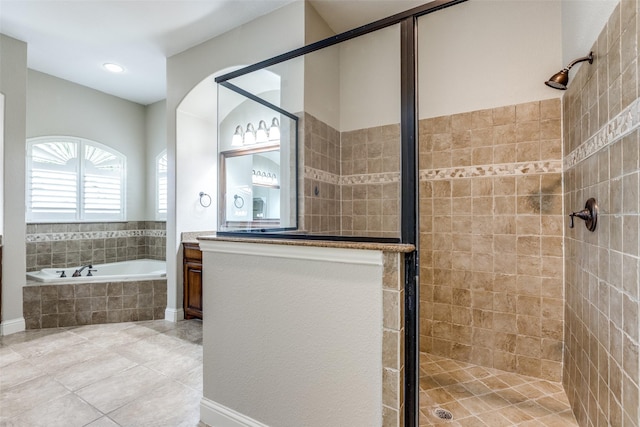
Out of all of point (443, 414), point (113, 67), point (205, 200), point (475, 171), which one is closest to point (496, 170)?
point (475, 171)

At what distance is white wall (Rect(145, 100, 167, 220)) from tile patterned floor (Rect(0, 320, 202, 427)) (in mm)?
2130

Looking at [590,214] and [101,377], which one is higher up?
[590,214]

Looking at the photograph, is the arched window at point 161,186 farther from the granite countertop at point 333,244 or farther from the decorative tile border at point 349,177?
the granite countertop at point 333,244

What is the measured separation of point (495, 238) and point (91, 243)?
4776 millimetres

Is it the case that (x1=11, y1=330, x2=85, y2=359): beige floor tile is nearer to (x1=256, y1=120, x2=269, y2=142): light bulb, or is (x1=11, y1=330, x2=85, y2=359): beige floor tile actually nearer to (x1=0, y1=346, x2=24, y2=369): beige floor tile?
(x1=0, y1=346, x2=24, y2=369): beige floor tile

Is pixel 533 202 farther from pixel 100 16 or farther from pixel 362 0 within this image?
pixel 100 16

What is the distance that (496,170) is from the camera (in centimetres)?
222

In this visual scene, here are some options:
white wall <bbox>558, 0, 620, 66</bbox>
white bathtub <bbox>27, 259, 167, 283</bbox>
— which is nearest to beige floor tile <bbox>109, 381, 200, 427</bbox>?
white bathtub <bbox>27, 259, 167, 283</bbox>

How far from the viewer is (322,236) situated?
Result: 55.9 inches

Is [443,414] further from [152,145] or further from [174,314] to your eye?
[152,145]

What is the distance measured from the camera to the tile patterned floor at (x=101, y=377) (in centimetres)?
169

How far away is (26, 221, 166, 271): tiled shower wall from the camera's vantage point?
369 centimetres

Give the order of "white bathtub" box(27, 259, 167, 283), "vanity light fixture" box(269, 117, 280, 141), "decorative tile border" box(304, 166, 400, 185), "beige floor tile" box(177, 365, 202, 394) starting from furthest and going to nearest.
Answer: "white bathtub" box(27, 259, 167, 283) < "vanity light fixture" box(269, 117, 280, 141) < "beige floor tile" box(177, 365, 202, 394) < "decorative tile border" box(304, 166, 400, 185)

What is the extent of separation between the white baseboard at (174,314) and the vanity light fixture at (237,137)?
2.02m
